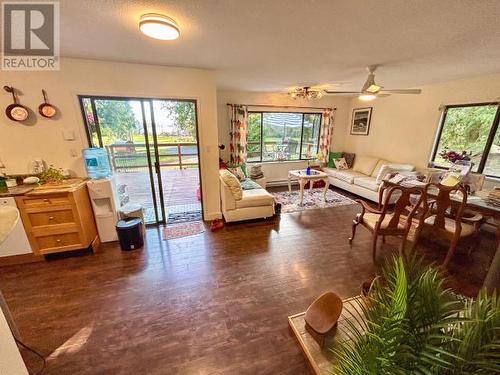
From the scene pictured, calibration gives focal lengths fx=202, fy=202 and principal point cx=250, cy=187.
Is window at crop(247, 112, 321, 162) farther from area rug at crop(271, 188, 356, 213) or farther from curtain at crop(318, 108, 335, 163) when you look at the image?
area rug at crop(271, 188, 356, 213)

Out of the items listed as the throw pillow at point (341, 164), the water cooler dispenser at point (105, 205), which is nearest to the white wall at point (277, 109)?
the throw pillow at point (341, 164)

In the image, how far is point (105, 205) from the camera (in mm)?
2811

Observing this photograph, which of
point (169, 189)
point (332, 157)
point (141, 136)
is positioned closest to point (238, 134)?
point (169, 189)

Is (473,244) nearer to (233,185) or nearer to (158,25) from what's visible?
(233,185)

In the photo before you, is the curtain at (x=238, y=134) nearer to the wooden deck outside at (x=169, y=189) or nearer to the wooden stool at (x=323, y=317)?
the wooden deck outside at (x=169, y=189)

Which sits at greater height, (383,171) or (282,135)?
(282,135)

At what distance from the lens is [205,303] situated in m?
1.89

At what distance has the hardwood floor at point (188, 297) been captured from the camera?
1.46m

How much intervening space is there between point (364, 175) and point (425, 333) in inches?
189

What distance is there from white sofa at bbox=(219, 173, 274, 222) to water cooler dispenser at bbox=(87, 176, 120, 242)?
153 cm

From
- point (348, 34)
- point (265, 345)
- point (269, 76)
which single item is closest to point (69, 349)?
point (265, 345)

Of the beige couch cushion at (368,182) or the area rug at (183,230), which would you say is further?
the beige couch cushion at (368,182)

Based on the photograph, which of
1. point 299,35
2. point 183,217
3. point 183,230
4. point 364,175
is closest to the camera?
point 299,35

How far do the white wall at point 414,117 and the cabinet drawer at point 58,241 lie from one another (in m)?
5.91
